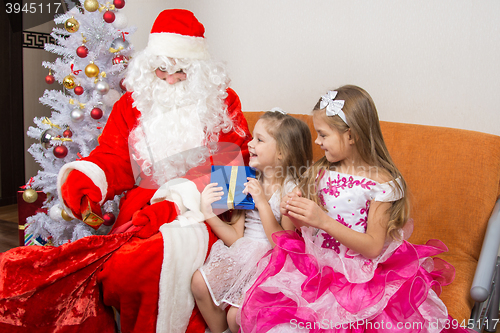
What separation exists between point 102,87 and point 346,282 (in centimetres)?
166

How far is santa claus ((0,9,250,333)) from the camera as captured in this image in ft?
4.10

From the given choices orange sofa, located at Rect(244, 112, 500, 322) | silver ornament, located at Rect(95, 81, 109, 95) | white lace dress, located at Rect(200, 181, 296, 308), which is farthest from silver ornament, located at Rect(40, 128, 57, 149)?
orange sofa, located at Rect(244, 112, 500, 322)

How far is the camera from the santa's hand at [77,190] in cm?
143

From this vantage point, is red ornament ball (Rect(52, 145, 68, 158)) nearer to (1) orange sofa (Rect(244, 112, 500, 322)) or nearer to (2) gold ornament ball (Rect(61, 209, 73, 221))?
(2) gold ornament ball (Rect(61, 209, 73, 221))

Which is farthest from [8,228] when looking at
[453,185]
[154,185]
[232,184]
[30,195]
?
[453,185]

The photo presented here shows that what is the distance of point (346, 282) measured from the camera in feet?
3.75

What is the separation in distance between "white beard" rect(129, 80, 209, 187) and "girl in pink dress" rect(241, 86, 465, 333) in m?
0.59

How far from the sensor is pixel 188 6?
2.78 m

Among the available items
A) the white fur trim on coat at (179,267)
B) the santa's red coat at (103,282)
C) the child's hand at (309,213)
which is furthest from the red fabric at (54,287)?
the child's hand at (309,213)

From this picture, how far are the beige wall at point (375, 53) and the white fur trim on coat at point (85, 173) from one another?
4.26 feet

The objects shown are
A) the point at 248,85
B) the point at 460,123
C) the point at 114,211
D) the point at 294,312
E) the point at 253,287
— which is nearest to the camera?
the point at 294,312

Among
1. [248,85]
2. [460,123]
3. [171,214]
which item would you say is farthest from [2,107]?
[460,123]

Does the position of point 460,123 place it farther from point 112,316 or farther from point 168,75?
point 112,316

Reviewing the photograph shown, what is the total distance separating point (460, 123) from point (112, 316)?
1822mm
